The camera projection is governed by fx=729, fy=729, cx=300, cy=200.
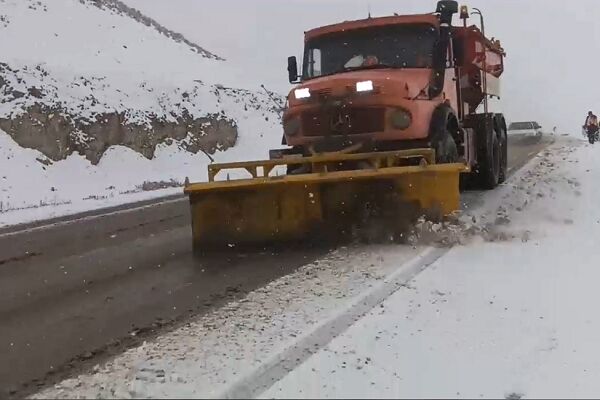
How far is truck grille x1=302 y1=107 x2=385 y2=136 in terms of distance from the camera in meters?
7.75

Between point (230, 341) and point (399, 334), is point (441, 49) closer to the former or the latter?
point (399, 334)

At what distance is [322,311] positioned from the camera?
4.76 metres

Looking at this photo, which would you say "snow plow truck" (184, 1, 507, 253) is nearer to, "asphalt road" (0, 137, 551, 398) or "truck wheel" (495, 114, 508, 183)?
"asphalt road" (0, 137, 551, 398)

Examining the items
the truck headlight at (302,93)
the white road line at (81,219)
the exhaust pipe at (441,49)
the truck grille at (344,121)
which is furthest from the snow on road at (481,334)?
the white road line at (81,219)

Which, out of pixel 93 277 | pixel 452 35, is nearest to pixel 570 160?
pixel 452 35

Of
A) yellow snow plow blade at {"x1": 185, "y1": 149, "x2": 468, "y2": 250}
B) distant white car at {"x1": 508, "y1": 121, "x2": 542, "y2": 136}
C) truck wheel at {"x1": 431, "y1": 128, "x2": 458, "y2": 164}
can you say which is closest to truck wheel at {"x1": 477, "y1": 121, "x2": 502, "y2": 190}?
truck wheel at {"x1": 431, "y1": 128, "x2": 458, "y2": 164}

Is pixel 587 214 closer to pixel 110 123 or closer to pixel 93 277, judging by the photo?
pixel 93 277

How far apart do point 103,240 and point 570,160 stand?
32.6 feet

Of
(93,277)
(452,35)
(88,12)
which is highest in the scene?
(88,12)

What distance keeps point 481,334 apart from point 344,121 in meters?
4.08

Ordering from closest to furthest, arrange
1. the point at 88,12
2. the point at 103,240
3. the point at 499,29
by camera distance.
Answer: the point at 103,240, the point at 88,12, the point at 499,29

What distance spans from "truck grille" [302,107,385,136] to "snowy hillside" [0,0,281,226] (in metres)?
5.76

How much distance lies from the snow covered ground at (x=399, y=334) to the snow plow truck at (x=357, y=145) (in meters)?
0.74

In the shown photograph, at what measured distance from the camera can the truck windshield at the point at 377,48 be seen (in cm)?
861
